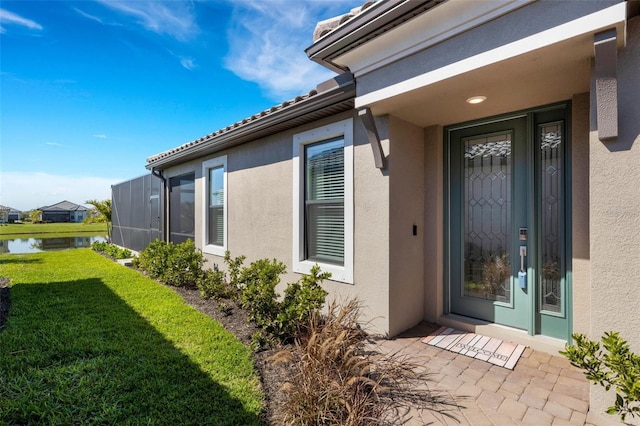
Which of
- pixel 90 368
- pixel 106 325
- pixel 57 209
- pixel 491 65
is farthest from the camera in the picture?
pixel 57 209

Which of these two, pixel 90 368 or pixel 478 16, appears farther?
pixel 90 368

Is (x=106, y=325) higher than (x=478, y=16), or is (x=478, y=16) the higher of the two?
(x=478, y=16)

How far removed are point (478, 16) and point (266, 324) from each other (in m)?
4.56

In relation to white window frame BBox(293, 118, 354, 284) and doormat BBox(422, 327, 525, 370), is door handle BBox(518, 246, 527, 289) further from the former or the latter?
white window frame BBox(293, 118, 354, 284)

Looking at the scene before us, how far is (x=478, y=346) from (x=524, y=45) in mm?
3659

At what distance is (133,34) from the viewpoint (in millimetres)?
7734

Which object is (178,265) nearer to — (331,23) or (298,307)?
(298,307)

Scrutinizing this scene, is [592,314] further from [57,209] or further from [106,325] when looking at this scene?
[57,209]

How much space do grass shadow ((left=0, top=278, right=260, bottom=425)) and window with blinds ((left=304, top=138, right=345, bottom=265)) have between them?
109 inches

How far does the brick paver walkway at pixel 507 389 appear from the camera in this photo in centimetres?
255

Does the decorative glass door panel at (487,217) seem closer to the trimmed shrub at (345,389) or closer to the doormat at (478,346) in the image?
the doormat at (478,346)

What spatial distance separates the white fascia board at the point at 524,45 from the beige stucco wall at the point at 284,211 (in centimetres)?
92

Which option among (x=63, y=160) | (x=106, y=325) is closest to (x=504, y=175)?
(x=106, y=325)

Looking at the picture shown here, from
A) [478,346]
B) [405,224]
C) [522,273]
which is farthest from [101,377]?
[522,273]
